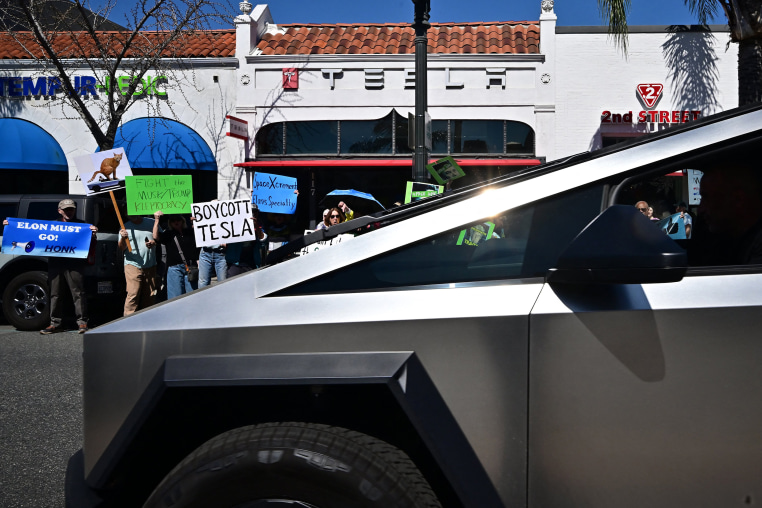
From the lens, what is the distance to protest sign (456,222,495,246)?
195cm

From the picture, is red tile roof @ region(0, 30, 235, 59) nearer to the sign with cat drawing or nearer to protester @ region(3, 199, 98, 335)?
the sign with cat drawing

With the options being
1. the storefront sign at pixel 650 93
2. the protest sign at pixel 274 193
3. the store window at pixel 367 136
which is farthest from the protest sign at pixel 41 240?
the storefront sign at pixel 650 93

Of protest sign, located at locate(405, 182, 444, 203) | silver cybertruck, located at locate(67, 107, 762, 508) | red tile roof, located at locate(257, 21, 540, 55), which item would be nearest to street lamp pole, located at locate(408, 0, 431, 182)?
protest sign, located at locate(405, 182, 444, 203)

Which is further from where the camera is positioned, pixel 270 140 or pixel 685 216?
pixel 270 140

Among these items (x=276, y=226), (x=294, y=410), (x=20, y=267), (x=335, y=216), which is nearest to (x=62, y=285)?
(x=20, y=267)

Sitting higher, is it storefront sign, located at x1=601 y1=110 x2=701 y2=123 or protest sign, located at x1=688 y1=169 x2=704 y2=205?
storefront sign, located at x1=601 y1=110 x2=701 y2=123

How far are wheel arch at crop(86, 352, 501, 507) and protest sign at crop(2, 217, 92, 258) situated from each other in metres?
7.75

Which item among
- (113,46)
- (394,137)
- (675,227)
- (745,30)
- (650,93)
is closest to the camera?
(675,227)

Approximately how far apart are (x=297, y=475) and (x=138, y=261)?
26.5 ft

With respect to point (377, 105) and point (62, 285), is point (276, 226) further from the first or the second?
point (377, 105)

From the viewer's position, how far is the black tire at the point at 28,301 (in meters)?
9.29

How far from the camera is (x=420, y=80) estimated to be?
8703 millimetres

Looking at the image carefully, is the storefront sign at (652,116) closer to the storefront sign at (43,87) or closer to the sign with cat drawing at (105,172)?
the storefront sign at (43,87)

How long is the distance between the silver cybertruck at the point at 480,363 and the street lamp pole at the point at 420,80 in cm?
702
